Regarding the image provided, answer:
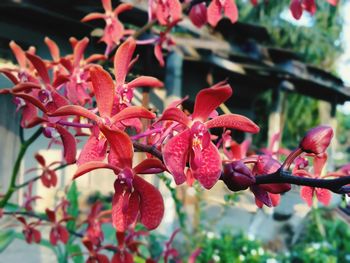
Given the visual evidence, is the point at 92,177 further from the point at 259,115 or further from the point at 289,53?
the point at 259,115

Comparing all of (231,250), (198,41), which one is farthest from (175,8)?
(198,41)

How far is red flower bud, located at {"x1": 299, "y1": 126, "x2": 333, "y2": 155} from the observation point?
40 centimetres

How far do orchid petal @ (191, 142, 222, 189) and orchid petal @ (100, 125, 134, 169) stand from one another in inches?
2.7

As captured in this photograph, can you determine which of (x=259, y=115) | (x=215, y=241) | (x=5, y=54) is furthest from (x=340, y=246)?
(x=259, y=115)

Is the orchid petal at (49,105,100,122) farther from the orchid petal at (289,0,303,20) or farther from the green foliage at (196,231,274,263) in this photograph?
the green foliage at (196,231,274,263)

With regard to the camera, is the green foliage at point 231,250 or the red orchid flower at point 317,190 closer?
the red orchid flower at point 317,190

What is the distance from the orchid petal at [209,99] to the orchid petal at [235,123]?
11mm

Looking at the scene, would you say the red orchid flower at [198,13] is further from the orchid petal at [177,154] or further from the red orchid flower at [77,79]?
the orchid petal at [177,154]

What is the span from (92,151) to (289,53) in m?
3.44

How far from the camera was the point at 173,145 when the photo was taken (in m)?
0.40

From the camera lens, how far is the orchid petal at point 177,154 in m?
0.38

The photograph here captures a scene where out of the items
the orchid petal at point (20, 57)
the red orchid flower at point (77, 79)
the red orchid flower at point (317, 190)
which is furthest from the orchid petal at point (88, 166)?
the orchid petal at point (20, 57)

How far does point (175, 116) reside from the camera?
40 cm

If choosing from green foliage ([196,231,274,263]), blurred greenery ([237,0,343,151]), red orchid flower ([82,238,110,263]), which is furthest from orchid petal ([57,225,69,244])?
blurred greenery ([237,0,343,151])
